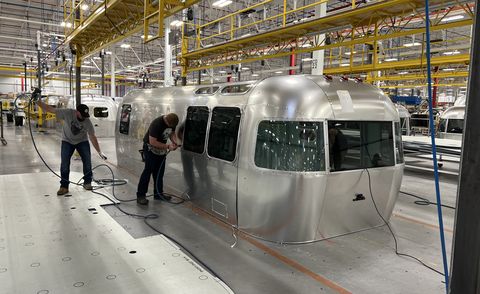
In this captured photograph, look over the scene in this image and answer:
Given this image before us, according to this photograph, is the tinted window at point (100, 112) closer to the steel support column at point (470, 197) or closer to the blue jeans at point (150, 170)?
the blue jeans at point (150, 170)

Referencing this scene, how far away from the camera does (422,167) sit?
11.3 meters

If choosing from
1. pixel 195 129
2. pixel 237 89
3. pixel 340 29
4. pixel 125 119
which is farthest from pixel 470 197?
pixel 125 119

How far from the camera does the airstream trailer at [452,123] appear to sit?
12367 millimetres

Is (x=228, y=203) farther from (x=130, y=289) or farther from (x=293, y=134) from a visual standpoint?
(x=130, y=289)

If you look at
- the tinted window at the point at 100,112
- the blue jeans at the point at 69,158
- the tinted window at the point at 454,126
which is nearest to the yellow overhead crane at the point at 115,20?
the blue jeans at the point at 69,158

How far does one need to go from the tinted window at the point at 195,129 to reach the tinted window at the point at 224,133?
0.22m

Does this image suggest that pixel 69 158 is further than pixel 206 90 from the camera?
Yes

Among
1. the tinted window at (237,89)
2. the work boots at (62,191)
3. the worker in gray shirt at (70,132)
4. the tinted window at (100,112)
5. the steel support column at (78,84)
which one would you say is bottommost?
the work boots at (62,191)

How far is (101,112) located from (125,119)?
356 inches

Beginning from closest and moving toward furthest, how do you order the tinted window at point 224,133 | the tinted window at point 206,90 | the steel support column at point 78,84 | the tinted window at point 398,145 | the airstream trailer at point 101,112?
the tinted window at point 224,133 → the tinted window at point 398,145 → the tinted window at point 206,90 → the steel support column at point 78,84 → the airstream trailer at point 101,112

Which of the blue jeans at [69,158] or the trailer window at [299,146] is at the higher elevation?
the trailer window at [299,146]

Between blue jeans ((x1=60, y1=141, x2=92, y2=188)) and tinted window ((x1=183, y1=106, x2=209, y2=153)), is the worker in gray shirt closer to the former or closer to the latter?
blue jeans ((x1=60, y1=141, x2=92, y2=188))

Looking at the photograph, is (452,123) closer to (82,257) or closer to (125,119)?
(125,119)

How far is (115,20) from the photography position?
26.5ft
